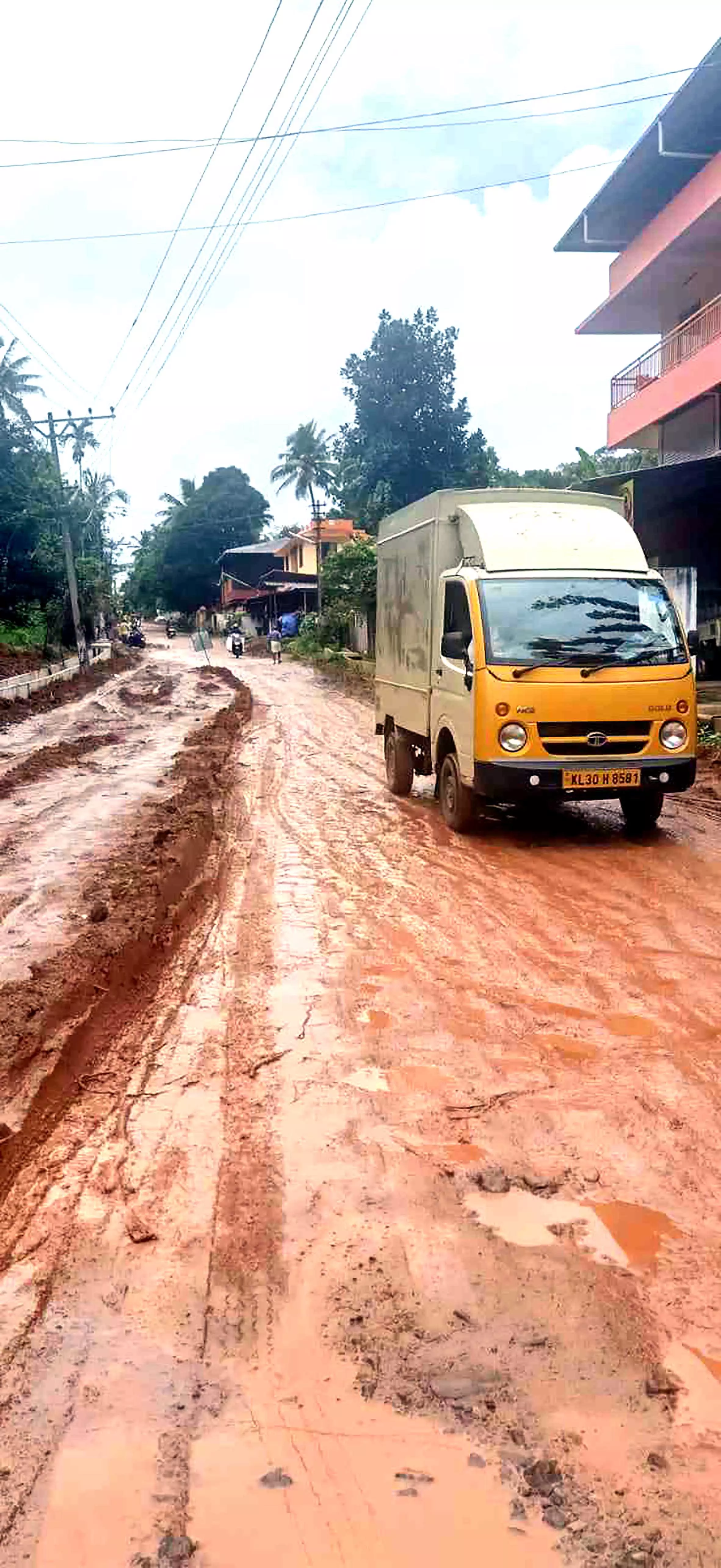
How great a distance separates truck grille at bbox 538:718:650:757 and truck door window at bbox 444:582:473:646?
42.9 inches

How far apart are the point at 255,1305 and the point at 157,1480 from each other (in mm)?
634

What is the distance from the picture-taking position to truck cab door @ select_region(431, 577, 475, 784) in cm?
896

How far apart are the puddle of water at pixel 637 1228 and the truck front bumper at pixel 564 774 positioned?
5229mm

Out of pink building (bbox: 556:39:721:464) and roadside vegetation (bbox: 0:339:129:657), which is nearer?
pink building (bbox: 556:39:721:464)

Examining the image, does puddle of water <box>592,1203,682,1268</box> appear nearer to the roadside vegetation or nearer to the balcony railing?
the balcony railing

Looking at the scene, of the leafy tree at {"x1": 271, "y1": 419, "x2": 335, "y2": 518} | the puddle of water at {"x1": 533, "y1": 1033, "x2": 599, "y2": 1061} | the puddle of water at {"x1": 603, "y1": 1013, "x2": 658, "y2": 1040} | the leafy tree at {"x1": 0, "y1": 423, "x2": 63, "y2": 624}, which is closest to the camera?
the puddle of water at {"x1": 533, "y1": 1033, "x2": 599, "y2": 1061}

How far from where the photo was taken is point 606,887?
7.43 m

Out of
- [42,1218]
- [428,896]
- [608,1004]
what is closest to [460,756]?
[428,896]

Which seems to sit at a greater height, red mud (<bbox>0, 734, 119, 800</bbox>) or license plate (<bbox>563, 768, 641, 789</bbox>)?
license plate (<bbox>563, 768, 641, 789</bbox>)

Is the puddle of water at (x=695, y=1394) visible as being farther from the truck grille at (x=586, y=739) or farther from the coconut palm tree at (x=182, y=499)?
the coconut palm tree at (x=182, y=499)

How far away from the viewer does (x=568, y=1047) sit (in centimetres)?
473

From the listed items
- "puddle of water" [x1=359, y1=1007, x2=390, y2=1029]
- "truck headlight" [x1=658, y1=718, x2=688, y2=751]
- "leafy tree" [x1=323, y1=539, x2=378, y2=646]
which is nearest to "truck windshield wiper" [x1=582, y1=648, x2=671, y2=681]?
"truck headlight" [x1=658, y1=718, x2=688, y2=751]

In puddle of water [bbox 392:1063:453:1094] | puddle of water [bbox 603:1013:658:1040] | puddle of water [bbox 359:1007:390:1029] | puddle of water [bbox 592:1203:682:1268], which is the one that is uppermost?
puddle of water [bbox 359:1007:390:1029]

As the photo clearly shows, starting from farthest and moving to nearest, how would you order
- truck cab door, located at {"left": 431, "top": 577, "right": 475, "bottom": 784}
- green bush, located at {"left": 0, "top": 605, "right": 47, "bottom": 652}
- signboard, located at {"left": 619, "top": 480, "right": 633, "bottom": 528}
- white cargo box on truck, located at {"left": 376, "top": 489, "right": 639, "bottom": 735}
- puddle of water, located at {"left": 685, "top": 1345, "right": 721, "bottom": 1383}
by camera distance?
1. green bush, located at {"left": 0, "top": 605, "right": 47, "bottom": 652}
2. signboard, located at {"left": 619, "top": 480, "right": 633, "bottom": 528}
3. white cargo box on truck, located at {"left": 376, "top": 489, "right": 639, "bottom": 735}
4. truck cab door, located at {"left": 431, "top": 577, "right": 475, "bottom": 784}
5. puddle of water, located at {"left": 685, "top": 1345, "right": 721, "bottom": 1383}
